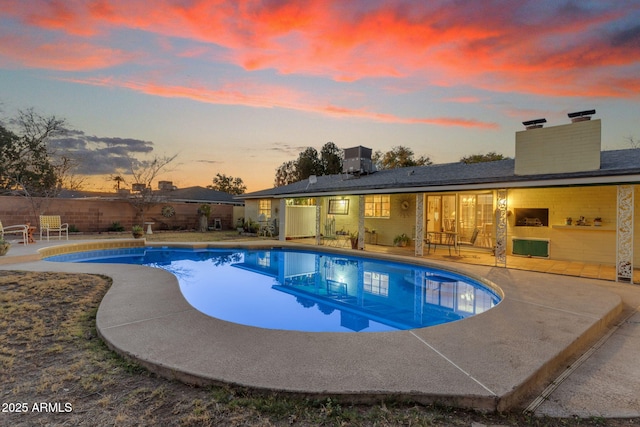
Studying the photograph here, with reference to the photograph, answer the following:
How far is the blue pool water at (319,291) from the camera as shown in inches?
217

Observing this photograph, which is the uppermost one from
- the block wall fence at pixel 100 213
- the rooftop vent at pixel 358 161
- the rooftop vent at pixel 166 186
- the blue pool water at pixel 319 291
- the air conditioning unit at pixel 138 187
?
the rooftop vent at pixel 358 161

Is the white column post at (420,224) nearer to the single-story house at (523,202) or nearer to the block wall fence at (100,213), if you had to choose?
the single-story house at (523,202)

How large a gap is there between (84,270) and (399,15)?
10.7 metres

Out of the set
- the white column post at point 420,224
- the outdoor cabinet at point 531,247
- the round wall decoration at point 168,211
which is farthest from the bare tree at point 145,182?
the outdoor cabinet at point 531,247

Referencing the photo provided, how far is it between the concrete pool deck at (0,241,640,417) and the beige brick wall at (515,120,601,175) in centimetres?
435

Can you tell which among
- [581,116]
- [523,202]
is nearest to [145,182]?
[523,202]

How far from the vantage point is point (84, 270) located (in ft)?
24.1

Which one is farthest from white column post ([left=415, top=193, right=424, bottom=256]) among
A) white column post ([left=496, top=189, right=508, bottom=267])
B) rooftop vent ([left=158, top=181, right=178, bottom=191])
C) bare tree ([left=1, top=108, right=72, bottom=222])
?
rooftop vent ([left=158, top=181, right=178, bottom=191])

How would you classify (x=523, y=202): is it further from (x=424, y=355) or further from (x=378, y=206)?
(x=424, y=355)

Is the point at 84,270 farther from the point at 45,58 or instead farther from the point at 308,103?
the point at 308,103

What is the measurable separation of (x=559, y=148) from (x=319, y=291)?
7.31 meters

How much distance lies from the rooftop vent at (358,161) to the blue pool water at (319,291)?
17.0 ft

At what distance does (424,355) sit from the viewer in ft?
9.84

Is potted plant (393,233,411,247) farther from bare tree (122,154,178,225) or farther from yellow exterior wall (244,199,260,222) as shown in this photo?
bare tree (122,154,178,225)
